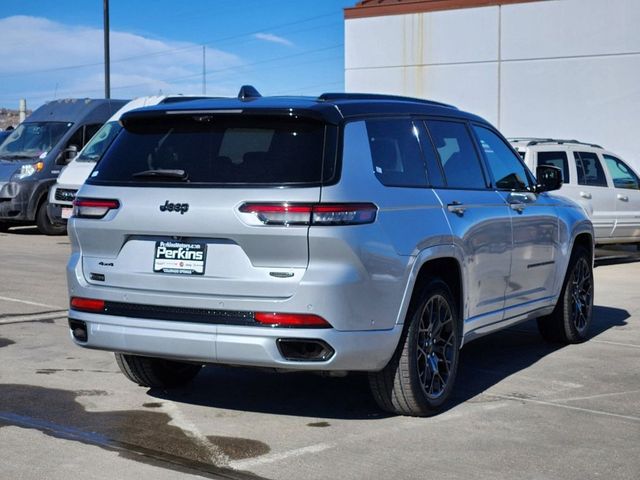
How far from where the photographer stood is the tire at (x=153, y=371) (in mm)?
6809

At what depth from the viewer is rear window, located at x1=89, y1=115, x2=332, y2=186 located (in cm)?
571

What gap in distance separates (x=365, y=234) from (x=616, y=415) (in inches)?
81.2

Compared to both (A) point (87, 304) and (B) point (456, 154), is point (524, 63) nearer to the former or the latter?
(B) point (456, 154)

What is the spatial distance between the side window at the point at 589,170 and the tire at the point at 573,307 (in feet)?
21.4

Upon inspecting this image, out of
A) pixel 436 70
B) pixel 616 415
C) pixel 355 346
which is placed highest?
pixel 436 70

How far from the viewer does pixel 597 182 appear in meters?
15.8

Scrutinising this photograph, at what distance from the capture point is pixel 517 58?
2311 cm

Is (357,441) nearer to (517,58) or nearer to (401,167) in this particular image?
(401,167)

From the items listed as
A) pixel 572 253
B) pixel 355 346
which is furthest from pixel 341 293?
pixel 572 253

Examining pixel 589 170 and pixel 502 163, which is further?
pixel 589 170

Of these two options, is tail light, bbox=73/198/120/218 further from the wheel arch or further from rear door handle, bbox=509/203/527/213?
rear door handle, bbox=509/203/527/213

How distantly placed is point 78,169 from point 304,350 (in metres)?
13.1

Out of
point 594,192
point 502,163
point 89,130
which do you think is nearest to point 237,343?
point 502,163

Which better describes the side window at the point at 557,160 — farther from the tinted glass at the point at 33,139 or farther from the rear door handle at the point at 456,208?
the tinted glass at the point at 33,139
